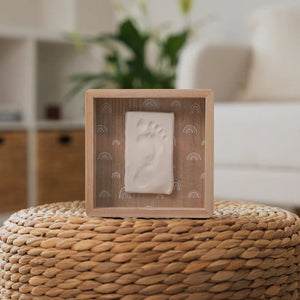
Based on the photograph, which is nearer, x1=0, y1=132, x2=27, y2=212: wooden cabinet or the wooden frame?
the wooden frame

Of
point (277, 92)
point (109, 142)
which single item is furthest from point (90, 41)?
point (109, 142)

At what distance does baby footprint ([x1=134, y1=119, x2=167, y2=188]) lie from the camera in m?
0.84

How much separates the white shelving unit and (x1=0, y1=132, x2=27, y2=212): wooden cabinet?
0.04 metres

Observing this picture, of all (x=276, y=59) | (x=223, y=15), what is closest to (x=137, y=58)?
(x=223, y=15)

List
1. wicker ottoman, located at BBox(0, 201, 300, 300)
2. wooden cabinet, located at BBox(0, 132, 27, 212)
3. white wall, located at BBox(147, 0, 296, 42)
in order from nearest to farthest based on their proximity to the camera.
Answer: wicker ottoman, located at BBox(0, 201, 300, 300) < wooden cabinet, located at BBox(0, 132, 27, 212) < white wall, located at BBox(147, 0, 296, 42)

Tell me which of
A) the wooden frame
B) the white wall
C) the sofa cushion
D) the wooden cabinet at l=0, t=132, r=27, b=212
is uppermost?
the white wall

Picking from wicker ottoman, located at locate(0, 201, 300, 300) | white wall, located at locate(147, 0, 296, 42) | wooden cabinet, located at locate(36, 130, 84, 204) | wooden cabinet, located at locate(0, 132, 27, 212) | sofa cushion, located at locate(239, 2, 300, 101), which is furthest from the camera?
white wall, located at locate(147, 0, 296, 42)

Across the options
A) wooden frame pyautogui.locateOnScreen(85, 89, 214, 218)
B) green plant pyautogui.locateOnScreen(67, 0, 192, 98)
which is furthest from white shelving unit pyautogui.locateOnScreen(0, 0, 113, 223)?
wooden frame pyautogui.locateOnScreen(85, 89, 214, 218)

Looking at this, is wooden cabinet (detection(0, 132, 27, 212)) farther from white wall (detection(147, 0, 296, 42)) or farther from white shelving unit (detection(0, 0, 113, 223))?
white wall (detection(147, 0, 296, 42))

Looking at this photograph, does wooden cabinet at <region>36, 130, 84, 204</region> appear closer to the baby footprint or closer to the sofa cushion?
the sofa cushion

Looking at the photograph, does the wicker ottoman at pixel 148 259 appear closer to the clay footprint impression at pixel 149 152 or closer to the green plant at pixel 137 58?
the clay footprint impression at pixel 149 152

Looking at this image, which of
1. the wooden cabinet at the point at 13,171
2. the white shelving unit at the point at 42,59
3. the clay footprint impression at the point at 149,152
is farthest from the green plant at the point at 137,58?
the clay footprint impression at the point at 149,152

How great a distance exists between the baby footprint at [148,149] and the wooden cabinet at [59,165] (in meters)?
2.23

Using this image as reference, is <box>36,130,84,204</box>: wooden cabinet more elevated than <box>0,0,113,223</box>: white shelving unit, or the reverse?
<box>0,0,113,223</box>: white shelving unit
